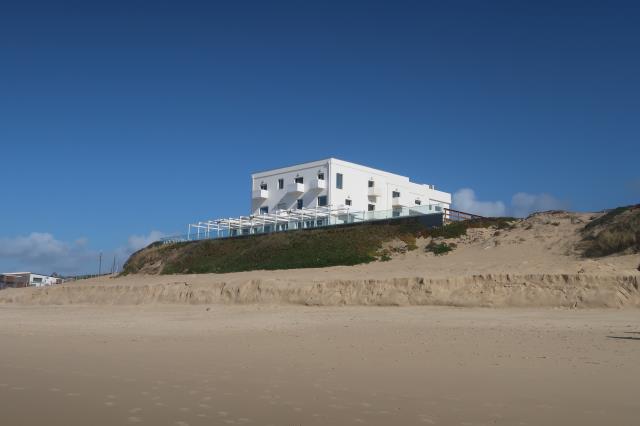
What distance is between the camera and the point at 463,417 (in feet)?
21.9

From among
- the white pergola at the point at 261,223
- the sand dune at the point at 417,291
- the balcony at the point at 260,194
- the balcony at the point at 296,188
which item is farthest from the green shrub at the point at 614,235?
the balcony at the point at 260,194

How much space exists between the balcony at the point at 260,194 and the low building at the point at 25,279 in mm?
39494

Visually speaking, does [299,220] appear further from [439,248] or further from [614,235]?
[614,235]

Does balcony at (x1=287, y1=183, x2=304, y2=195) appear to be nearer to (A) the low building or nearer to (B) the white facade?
(B) the white facade

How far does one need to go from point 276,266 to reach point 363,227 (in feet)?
24.3

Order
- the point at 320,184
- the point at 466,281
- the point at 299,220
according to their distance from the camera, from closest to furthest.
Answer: the point at 466,281 < the point at 299,220 < the point at 320,184

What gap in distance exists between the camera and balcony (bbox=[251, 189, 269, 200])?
6444 centimetres

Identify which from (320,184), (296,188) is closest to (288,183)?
(296,188)

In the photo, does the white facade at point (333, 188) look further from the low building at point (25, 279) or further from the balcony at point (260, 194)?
the low building at point (25, 279)

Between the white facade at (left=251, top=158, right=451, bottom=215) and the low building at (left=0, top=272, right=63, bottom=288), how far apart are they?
4138 cm

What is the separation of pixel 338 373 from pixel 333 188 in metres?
49.2

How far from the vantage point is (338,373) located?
31.5ft

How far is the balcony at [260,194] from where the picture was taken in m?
64.4

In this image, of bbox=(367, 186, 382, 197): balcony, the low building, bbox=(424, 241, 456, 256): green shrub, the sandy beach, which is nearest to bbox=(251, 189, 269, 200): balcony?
bbox=(367, 186, 382, 197): balcony
